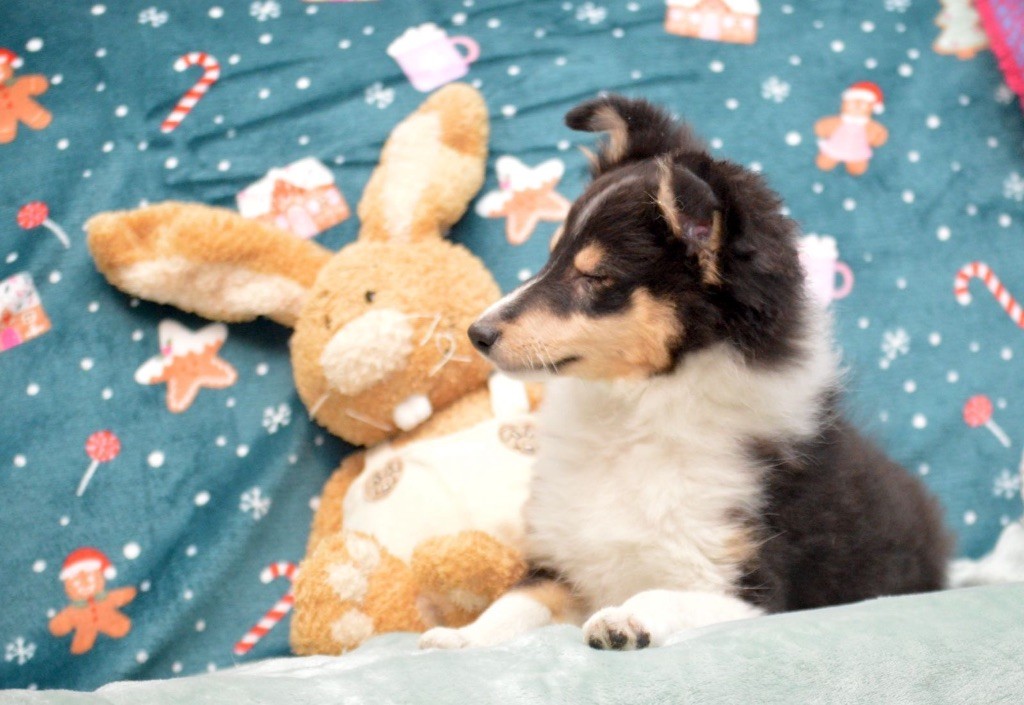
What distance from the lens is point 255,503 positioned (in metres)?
2.87

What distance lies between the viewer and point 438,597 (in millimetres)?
2467

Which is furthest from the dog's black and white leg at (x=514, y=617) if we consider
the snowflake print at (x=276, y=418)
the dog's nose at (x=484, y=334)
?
the snowflake print at (x=276, y=418)

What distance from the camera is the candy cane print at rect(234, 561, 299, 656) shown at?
108 inches

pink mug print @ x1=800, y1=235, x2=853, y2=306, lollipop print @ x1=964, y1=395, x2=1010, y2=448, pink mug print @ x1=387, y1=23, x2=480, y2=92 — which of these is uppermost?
pink mug print @ x1=387, y1=23, x2=480, y2=92

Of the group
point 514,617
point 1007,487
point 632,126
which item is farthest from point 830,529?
point 1007,487

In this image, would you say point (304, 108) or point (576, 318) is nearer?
point (576, 318)

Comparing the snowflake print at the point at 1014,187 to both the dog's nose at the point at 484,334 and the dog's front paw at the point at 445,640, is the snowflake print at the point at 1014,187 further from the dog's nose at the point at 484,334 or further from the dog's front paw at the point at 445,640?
the dog's front paw at the point at 445,640

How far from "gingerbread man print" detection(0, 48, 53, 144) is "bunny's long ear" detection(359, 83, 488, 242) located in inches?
42.4

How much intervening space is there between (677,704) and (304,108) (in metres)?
2.38

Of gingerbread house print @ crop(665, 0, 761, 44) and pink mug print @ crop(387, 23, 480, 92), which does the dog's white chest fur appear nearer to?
pink mug print @ crop(387, 23, 480, 92)

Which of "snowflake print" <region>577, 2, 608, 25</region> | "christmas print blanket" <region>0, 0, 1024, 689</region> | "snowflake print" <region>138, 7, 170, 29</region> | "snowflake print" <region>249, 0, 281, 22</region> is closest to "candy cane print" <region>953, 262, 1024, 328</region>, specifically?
"christmas print blanket" <region>0, 0, 1024, 689</region>

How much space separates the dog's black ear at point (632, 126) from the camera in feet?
7.71

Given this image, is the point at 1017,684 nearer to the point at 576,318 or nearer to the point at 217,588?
the point at 576,318

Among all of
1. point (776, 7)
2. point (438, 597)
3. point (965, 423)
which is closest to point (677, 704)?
point (438, 597)
